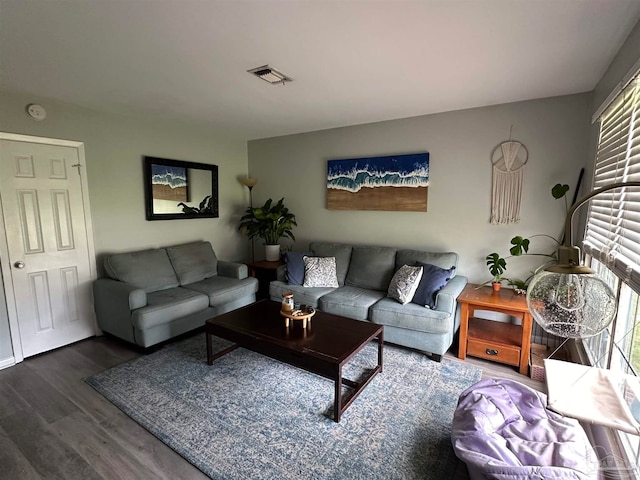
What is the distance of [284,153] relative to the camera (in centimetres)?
462

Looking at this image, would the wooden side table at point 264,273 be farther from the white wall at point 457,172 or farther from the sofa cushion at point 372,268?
the sofa cushion at point 372,268

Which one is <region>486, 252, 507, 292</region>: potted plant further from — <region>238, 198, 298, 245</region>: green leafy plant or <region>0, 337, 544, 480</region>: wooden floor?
<region>238, 198, 298, 245</region>: green leafy plant

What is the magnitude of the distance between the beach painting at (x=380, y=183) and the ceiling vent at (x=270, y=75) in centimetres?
168

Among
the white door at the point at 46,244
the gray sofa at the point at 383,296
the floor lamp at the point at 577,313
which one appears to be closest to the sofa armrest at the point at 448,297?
the gray sofa at the point at 383,296

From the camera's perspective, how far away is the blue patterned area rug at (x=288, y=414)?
68.9 inches

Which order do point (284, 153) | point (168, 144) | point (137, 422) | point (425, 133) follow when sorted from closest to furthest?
point (137, 422) → point (425, 133) → point (168, 144) → point (284, 153)

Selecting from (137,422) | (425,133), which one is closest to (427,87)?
(425,133)

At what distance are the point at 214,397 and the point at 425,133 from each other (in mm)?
3294

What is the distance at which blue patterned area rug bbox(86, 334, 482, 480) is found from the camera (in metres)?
1.75

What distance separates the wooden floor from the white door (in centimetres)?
43

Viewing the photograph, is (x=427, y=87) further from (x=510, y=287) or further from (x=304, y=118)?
(x=510, y=287)

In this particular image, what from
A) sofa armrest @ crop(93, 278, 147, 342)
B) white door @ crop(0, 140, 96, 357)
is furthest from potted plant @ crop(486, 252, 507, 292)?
white door @ crop(0, 140, 96, 357)

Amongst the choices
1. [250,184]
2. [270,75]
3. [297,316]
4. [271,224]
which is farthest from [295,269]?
[270,75]

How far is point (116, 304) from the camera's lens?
305 cm
